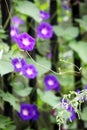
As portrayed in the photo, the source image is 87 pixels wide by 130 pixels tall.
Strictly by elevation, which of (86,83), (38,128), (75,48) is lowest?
(38,128)

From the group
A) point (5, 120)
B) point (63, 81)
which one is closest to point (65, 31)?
point (63, 81)

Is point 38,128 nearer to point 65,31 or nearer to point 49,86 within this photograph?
point 49,86

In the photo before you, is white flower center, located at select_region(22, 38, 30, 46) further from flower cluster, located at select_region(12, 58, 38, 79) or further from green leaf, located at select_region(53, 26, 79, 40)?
green leaf, located at select_region(53, 26, 79, 40)

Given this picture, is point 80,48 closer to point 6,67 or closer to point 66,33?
point 66,33

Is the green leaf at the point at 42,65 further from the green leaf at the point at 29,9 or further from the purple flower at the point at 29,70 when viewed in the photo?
the green leaf at the point at 29,9

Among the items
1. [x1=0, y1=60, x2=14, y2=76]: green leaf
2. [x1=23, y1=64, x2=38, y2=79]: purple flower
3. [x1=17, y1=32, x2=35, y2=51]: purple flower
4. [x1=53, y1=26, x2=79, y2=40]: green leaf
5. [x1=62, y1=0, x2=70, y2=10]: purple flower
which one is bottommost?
[x1=23, y1=64, x2=38, y2=79]: purple flower

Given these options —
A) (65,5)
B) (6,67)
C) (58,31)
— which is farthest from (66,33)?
(6,67)

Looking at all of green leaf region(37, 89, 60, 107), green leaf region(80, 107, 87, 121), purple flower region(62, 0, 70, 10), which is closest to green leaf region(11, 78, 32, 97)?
green leaf region(37, 89, 60, 107)
